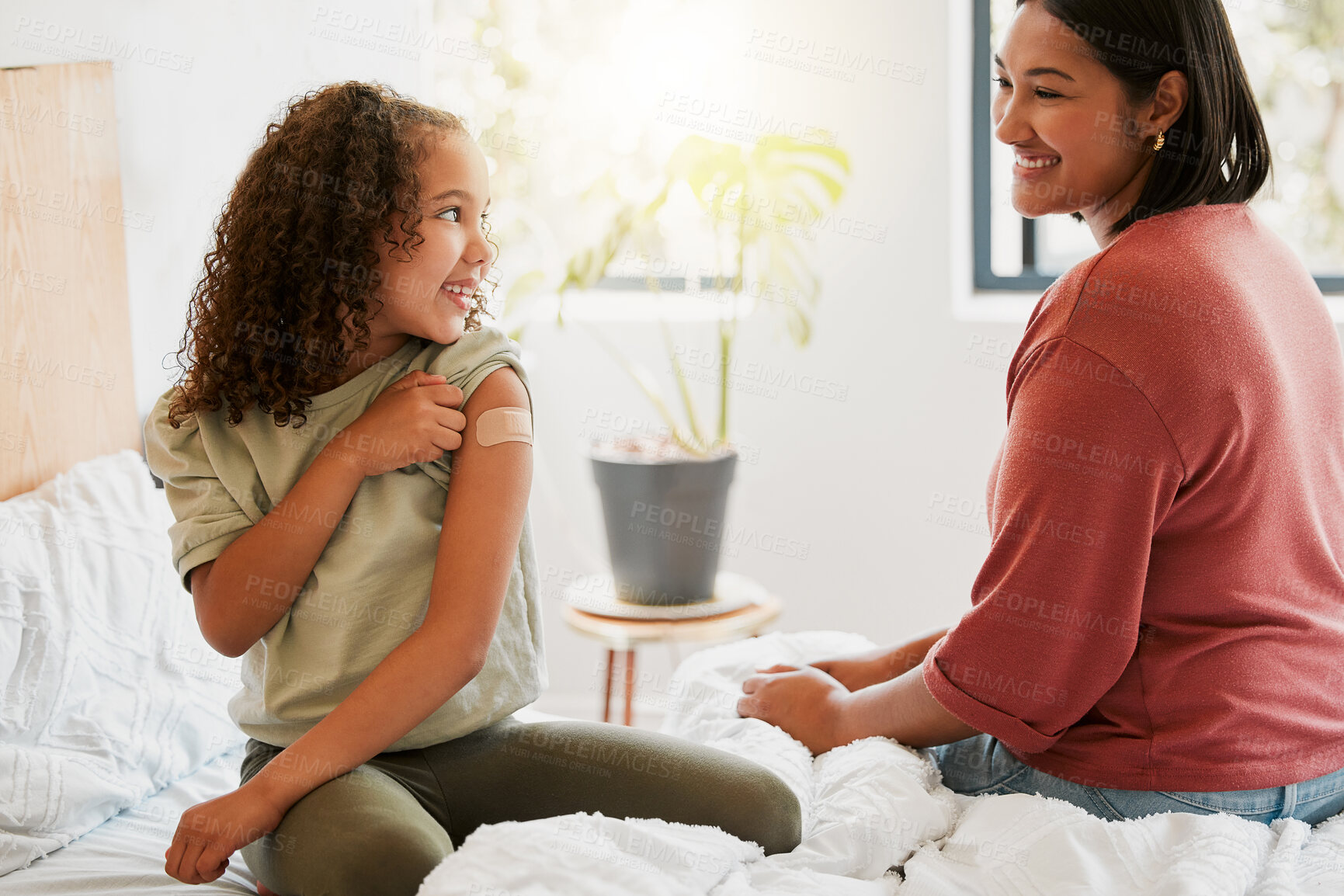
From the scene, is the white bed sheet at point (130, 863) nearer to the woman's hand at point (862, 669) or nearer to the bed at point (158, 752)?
the bed at point (158, 752)

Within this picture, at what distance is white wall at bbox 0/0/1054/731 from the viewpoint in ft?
7.24

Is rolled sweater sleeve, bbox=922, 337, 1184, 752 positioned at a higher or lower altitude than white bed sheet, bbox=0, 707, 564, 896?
higher

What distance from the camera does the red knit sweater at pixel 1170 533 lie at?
0.89 metres

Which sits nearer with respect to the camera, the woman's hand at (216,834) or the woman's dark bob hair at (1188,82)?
the woman's hand at (216,834)

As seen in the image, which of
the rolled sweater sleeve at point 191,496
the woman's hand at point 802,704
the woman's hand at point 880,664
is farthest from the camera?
the woman's hand at point 880,664

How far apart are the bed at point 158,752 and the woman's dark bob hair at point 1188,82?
23.3 inches

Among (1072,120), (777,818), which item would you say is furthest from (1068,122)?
(777,818)

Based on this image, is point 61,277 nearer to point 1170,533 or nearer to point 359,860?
point 359,860

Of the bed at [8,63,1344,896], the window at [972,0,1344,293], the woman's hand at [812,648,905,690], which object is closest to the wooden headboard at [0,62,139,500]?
the bed at [8,63,1344,896]

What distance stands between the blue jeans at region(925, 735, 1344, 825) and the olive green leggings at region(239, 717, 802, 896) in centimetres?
22

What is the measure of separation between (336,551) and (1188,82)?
37.1 inches

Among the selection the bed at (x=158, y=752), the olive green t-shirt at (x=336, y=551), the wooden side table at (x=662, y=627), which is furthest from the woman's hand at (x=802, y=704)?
the wooden side table at (x=662, y=627)

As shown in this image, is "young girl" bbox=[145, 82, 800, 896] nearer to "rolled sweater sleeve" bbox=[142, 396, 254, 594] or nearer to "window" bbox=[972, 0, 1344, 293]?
"rolled sweater sleeve" bbox=[142, 396, 254, 594]

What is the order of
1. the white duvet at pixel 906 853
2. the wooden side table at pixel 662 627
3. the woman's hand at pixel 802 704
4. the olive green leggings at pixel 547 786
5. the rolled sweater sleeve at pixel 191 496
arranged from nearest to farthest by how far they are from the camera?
the white duvet at pixel 906 853
the olive green leggings at pixel 547 786
the rolled sweater sleeve at pixel 191 496
the woman's hand at pixel 802 704
the wooden side table at pixel 662 627
